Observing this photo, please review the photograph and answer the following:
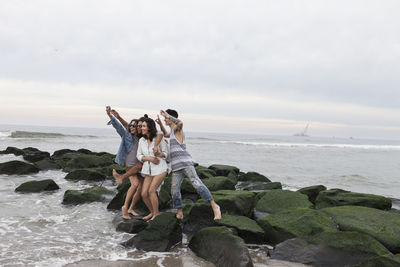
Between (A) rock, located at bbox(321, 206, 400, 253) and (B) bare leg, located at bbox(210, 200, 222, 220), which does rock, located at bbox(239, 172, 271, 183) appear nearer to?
(A) rock, located at bbox(321, 206, 400, 253)

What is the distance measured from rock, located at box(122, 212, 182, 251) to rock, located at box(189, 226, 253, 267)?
0.34 meters

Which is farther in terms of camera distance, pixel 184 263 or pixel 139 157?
pixel 139 157

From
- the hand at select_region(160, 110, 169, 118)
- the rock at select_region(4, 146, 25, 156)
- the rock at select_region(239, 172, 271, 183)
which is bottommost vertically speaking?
the rock at select_region(4, 146, 25, 156)

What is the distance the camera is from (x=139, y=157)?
5.63 meters

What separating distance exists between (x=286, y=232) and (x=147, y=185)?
2627mm

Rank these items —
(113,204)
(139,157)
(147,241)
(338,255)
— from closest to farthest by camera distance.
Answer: (338,255), (147,241), (139,157), (113,204)

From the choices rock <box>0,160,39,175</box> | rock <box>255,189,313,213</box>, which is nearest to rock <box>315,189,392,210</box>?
rock <box>255,189,313,213</box>

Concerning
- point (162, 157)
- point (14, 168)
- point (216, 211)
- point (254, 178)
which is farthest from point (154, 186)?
point (14, 168)

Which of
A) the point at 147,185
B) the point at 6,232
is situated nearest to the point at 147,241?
the point at 147,185

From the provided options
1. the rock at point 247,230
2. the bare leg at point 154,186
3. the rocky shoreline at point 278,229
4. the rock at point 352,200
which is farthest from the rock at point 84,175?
the rock at point 352,200

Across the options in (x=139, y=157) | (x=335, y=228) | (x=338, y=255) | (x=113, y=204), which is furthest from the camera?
(x=113, y=204)

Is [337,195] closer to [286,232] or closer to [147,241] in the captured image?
[286,232]

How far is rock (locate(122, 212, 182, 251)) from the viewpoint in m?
4.71

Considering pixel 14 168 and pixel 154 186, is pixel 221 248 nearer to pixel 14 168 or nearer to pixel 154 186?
pixel 154 186
